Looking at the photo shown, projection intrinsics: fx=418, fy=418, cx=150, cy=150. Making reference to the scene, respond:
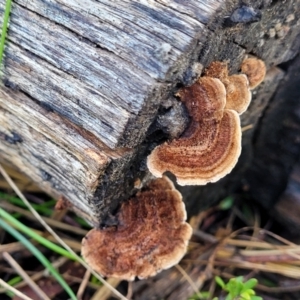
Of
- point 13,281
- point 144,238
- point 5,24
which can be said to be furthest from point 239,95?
point 13,281

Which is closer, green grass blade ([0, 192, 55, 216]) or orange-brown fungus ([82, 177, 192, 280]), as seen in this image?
orange-brown fungus ([82, 177, 192, 280])

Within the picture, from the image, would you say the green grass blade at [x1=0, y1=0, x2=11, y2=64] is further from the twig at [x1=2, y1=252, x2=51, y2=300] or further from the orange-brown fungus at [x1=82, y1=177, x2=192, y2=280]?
the twig at [x1=2, y1=252, x2=51, y2=300]

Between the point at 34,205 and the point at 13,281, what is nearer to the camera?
the point at 13,281

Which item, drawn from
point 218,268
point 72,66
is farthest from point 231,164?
point 218,268

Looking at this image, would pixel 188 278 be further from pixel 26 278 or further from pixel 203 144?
pixel 203 144

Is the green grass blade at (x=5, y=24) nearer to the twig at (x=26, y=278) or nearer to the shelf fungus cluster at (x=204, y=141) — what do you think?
the shelf fungus cluster at (x=204, y=141)

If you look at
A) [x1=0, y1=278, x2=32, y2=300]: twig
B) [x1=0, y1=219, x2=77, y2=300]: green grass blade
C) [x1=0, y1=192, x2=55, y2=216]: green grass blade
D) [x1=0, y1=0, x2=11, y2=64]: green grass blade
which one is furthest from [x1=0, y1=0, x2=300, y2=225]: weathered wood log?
[x1=0, y1=192, x2=55, y2=216]: green grass blade

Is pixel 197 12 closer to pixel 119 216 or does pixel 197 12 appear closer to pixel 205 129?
pixel 205 129
